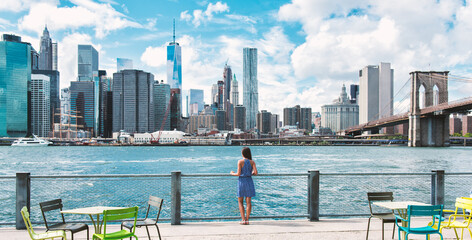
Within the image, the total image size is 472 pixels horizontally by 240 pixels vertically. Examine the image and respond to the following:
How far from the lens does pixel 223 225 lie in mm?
7281

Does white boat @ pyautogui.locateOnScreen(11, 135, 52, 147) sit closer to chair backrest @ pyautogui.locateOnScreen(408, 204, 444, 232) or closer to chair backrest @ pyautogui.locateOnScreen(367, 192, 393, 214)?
chair backrest @ pyautogui.locateOnScreen(367, 192, 393, 214)

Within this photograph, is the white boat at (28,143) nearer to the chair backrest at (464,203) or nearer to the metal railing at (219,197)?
the metal railing at (219,197)

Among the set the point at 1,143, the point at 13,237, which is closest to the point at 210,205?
the point at 13,237

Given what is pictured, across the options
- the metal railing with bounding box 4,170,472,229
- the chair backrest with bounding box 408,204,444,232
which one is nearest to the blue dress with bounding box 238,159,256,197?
the chair backrest with bounding box 408,204,444,232

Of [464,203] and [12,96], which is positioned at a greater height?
[12,96]

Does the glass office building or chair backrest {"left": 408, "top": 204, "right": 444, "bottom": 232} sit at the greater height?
the glass office building

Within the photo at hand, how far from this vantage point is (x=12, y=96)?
19500 centimetres

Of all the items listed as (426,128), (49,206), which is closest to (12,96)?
(426,128)

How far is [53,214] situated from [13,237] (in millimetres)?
10184

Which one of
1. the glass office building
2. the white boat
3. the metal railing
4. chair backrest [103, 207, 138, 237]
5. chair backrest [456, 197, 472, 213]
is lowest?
the white boat

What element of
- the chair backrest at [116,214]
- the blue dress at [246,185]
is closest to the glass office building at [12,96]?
the blue dress at [246,185]

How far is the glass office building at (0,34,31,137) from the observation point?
190250 millimetres

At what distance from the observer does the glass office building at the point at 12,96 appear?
19025 centimetres

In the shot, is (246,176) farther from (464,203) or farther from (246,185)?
(464,203)
